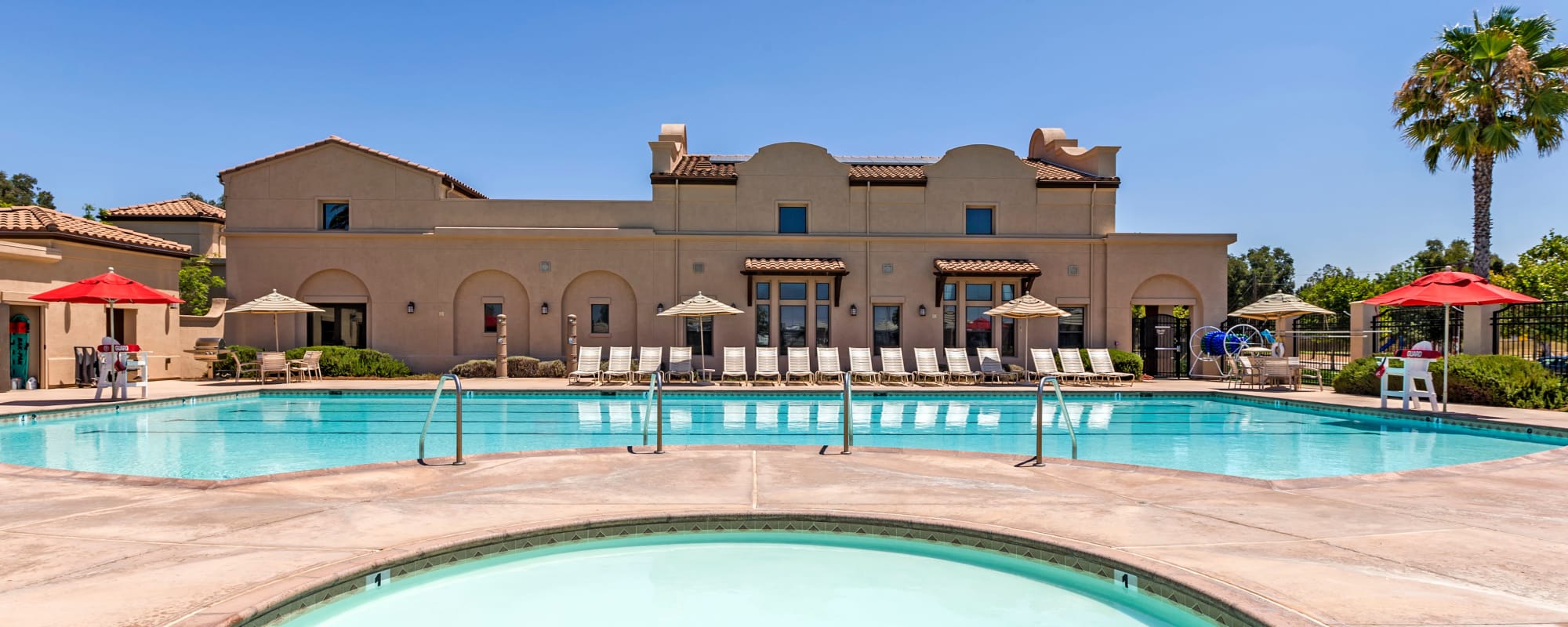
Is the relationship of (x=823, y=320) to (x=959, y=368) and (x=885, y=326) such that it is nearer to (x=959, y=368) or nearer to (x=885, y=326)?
(x=885, y=326)

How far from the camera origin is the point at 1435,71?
1662 centimetres

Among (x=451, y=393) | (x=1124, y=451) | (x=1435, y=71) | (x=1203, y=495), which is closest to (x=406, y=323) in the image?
(x=451, y=393)

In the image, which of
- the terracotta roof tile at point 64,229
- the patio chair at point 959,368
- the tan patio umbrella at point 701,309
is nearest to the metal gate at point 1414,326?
the patio chair at point 959,368

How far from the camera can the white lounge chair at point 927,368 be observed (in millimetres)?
18500

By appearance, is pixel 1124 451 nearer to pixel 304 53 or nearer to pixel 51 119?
pixel 304 53

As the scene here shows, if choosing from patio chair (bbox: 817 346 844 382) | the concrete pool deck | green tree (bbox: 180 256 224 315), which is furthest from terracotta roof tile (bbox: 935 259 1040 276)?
green tree (bbox: 180 256 224 315)

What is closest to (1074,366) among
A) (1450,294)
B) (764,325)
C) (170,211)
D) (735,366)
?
(764,325)

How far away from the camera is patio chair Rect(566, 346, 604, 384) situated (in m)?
17.9

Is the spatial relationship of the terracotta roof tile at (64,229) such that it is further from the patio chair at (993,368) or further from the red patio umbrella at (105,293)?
the patio chair at (993,368)

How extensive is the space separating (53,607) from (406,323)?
17831 mm

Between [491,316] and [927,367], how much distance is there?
446 inches

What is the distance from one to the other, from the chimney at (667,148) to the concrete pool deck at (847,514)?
1375cm

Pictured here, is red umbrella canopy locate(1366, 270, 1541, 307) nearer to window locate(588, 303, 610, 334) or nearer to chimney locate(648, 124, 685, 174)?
chimney locate(648, 124, 685, 174)

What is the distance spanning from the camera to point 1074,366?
18.8 meters
